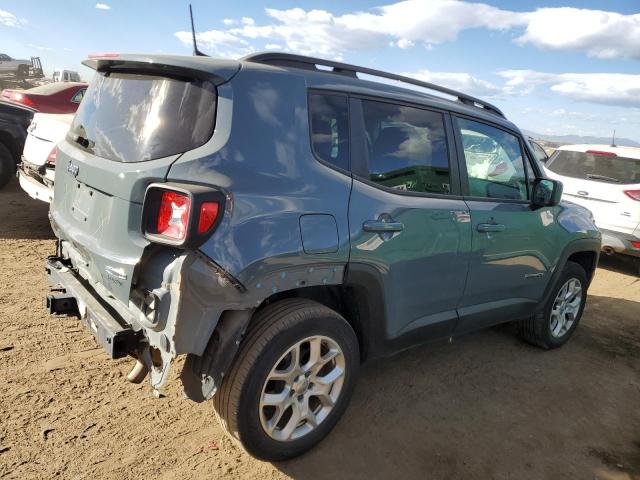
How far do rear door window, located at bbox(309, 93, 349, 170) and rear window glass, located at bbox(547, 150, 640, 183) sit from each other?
6.31 m

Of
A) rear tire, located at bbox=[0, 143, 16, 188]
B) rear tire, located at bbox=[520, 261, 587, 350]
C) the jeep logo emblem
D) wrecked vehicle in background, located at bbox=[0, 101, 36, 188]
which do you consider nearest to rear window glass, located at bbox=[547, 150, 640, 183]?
rear tire, located at bbox=[520, 261, 587, 350]

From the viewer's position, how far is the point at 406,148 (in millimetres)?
2986

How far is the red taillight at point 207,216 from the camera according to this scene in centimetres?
205

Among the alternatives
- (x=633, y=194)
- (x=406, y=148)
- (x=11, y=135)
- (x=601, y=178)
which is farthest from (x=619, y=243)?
(x=11, y=135)

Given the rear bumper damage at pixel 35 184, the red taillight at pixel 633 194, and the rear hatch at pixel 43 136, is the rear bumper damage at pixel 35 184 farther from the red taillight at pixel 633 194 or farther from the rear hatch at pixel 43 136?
the red taillight at pixel 633 194

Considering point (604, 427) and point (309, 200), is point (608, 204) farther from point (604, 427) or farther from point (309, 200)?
point (309, 200)

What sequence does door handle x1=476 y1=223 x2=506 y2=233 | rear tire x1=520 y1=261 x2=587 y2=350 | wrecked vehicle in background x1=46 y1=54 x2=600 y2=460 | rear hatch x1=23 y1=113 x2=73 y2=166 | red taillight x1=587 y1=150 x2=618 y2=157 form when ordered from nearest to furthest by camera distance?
wrecked vehicle in background x1=46 y1=54 x2=600 y2=460 → door handle x1=476 y1=223 x2=506 y2=233 → rear tire x1=520 y1=261 x2=587 y2=350 → rear hatch x1=23 y1=113 x2=73 y2=166 → red taillight x1=587 y1=150 x2=618 y2=157

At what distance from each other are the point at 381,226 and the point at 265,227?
28.7 inches

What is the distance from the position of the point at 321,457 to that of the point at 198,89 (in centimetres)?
203

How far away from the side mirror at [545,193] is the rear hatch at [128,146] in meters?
2.55

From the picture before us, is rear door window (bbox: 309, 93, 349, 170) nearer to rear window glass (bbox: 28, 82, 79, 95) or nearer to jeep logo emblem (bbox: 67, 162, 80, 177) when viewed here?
jeep logo emblem (bbox: 67, 162, 80, 177)

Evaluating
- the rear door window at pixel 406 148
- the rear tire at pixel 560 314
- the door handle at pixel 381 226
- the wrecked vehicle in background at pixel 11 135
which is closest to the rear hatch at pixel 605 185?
the rear tire at pixel 560 314

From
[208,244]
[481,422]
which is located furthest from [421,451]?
[208,244]

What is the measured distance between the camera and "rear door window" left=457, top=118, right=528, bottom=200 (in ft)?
11.1
